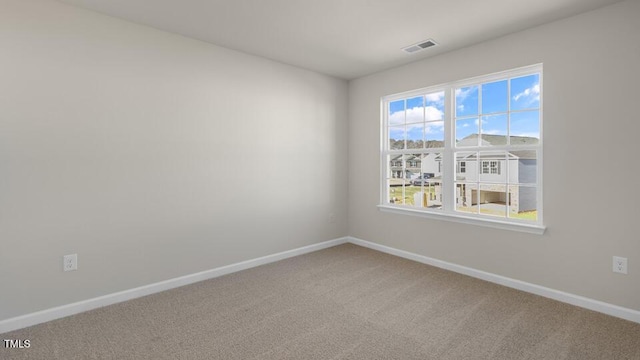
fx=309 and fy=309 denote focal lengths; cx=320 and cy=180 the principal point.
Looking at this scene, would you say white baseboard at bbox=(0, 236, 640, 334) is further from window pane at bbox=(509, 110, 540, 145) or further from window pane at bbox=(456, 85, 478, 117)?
window pane at bbox=(456, 85, 478, 117)

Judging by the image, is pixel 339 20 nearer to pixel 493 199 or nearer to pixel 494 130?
pixel 494 130

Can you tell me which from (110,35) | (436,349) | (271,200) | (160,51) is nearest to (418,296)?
(436,349)

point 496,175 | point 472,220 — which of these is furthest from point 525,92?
point 472,220

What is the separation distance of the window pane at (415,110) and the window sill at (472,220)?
1.15 meters

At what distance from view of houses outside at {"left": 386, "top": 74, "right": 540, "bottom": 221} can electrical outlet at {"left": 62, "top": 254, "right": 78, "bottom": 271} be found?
3482 mm

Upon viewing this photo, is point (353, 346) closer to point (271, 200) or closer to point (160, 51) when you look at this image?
point (271, 200)

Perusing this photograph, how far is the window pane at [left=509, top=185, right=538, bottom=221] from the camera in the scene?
9.77 ft

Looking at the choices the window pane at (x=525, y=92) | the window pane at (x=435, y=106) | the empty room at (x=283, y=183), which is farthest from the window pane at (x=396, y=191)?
the window pane at (x=525, y=92)

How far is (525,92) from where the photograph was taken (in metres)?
3.03

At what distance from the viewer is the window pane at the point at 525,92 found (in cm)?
296

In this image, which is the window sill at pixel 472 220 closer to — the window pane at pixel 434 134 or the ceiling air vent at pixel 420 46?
the window pane at pixel 434 134

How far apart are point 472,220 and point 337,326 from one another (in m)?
1.94

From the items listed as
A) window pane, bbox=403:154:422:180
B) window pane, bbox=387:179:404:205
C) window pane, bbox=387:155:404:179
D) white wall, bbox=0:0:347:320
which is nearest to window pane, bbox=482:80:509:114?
window pane, bbox=403:154:422:180

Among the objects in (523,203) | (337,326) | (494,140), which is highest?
(494,140)
